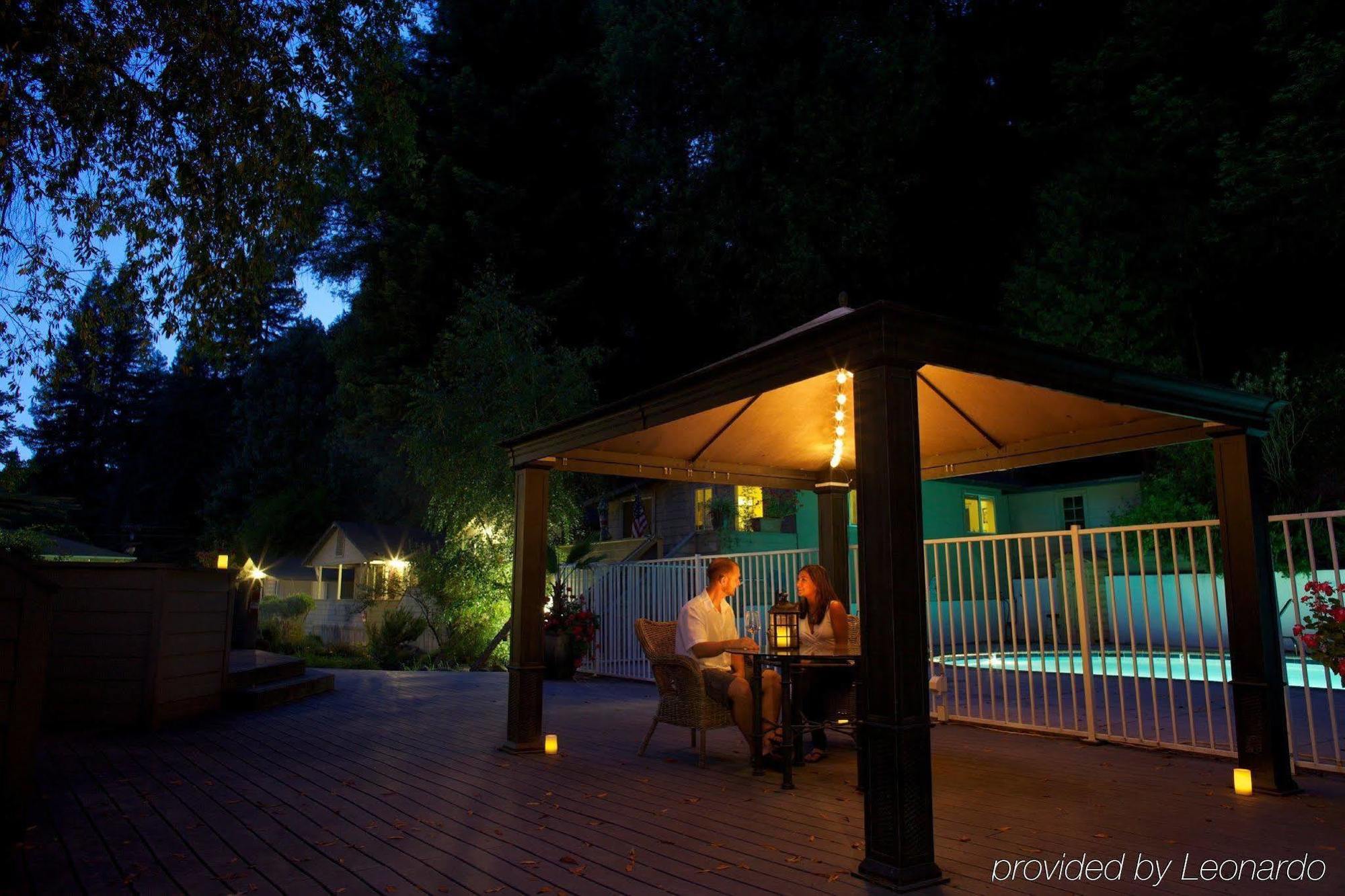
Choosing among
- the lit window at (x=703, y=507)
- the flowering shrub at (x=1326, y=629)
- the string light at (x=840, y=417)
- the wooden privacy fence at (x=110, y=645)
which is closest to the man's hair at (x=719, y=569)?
the string light at (x=840, y=417)

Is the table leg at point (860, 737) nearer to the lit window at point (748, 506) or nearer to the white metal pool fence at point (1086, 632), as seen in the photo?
the white metal pool fence at point (1086, 632)

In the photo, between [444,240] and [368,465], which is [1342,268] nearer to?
[444,240]

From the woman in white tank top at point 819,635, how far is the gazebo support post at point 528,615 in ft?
6.71

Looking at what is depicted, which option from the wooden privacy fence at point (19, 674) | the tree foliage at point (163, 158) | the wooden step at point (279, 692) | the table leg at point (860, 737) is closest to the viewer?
the wooden privacy fence at point (19, 674)

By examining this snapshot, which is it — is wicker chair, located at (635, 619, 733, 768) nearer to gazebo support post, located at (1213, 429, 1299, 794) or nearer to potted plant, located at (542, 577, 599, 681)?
gazebo support post, located at (1213, 429, 1299, 794)

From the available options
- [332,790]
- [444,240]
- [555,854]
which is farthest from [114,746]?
[444,240]

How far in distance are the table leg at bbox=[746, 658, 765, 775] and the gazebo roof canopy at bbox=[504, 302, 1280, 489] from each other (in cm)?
178

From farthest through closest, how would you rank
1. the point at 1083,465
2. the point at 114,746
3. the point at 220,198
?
the point at 1083,465 < the point at 220,198 < the point at 114,746

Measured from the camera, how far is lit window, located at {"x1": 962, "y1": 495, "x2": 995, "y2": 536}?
22.0 m

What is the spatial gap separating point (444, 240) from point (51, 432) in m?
44.3

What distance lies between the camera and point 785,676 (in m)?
5.39

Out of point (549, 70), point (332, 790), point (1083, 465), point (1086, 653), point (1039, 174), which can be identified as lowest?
point (332, 790)

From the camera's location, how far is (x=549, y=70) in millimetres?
24406

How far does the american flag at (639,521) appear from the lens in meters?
21.2
